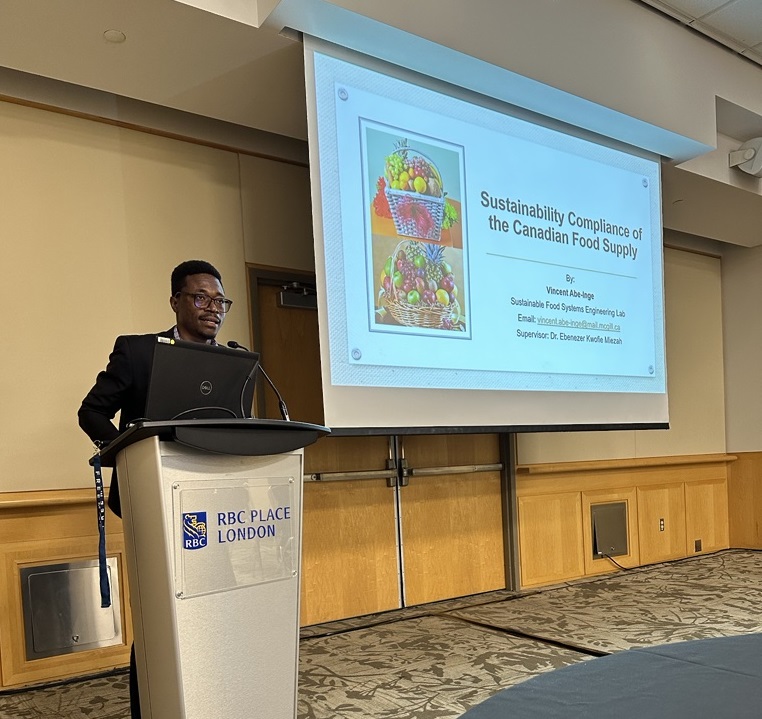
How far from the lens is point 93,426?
1789 mm

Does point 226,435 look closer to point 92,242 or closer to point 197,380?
point 197,380

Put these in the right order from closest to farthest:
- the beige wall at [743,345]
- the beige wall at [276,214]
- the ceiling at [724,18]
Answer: the beige wall at [276,214]
the ceiling at [724,18]
the beige wall at [743,345]

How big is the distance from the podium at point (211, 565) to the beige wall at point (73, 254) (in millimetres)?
1409

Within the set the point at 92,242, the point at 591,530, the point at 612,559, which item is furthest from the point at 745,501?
the point at 92,242

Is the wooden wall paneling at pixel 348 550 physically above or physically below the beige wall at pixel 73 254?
below

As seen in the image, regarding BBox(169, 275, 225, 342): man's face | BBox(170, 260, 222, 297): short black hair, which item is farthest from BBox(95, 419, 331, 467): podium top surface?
BBox(170, 260, 222, 297): short black hair

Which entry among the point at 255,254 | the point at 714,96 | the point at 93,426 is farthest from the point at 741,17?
the point at 93,426

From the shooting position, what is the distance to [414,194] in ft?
10.3

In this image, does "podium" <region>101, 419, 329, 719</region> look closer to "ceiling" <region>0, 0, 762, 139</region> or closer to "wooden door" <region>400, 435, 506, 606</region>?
"ceiling" <region>0, 0, 762, 139</region>

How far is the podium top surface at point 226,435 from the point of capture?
4.80 ft

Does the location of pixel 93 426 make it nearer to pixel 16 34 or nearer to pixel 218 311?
pixel 218 311

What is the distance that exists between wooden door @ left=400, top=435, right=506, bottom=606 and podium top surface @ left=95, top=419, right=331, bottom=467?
2302 millimetres

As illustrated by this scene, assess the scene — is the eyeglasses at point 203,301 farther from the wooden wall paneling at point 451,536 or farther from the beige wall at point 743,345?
the beige wall at point 743,345

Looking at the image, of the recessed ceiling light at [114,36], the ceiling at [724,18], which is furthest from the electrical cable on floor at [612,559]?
the recessed ceiling light at [114,36]
